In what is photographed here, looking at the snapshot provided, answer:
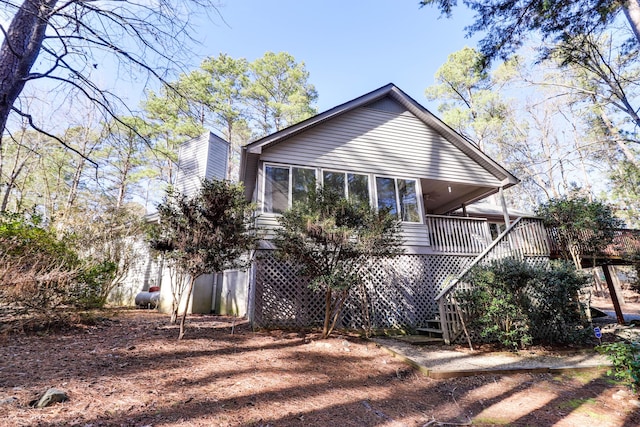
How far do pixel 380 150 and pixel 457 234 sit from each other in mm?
3750

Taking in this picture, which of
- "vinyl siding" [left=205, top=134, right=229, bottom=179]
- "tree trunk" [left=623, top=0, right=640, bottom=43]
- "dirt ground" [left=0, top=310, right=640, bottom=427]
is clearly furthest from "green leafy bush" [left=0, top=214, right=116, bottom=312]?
"tree trunk" [left=623, top=0, right=640, bottom=43]

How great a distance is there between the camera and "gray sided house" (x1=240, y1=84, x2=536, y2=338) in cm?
754

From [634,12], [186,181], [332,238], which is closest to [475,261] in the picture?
[332,238]

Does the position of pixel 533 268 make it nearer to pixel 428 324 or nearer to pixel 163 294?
pixel 428 324

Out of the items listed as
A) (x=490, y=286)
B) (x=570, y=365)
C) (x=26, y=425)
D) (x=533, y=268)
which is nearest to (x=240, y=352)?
(x=26, y=425)

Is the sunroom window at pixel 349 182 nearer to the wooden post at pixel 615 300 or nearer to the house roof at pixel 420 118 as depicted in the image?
the house roof at pixel 420 118

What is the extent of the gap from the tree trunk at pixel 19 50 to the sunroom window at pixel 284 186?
5.23 m

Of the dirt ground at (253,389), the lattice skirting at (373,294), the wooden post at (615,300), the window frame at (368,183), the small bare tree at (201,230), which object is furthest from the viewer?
the wooden post at (615,300)

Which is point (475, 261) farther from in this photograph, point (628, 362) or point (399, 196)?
point (628, 362)

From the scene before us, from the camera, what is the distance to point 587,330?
6.52 m

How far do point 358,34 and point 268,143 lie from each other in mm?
6377

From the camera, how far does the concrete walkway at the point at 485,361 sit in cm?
479

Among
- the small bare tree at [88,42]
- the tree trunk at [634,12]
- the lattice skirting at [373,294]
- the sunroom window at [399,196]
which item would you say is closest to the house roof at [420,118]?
the sunroom window at [399,196]

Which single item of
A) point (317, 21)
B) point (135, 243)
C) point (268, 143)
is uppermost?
point (317, 21)
